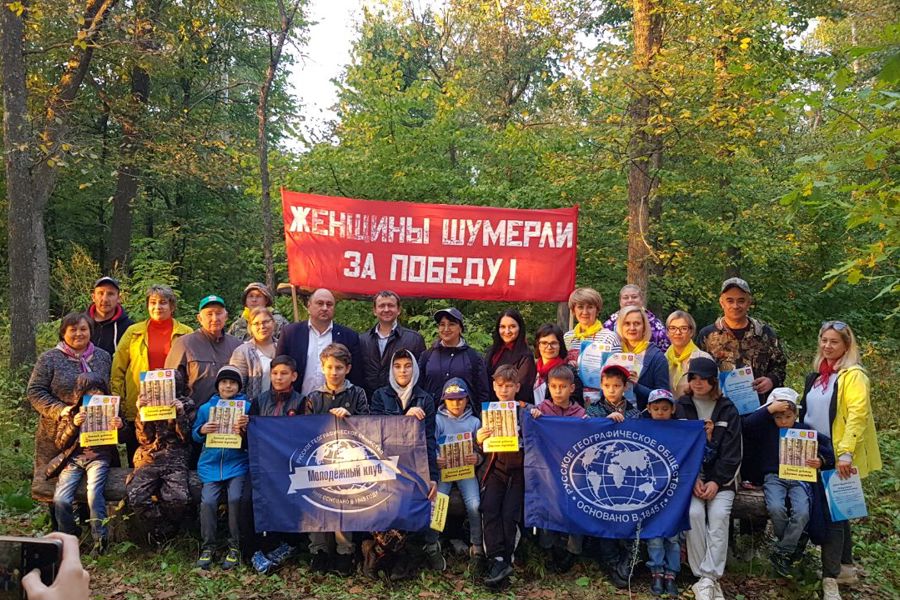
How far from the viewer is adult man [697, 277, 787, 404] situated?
5855 millimetres

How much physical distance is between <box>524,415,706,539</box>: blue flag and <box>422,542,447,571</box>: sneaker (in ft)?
2.60

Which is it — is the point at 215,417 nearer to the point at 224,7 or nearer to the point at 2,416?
the point at 2,416

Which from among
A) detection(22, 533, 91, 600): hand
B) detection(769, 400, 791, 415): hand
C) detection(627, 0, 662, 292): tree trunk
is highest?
detection(627, 0, 662, 292): tree trunk

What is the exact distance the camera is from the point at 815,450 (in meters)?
5.14

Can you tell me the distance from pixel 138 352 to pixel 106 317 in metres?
0.62

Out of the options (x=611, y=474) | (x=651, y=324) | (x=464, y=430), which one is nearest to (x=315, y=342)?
(x=464, y=430)

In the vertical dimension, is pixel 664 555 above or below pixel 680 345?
below

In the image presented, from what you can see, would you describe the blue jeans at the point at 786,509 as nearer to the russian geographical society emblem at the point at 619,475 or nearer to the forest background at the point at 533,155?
the russian geographical society emblem at the point at 619,475

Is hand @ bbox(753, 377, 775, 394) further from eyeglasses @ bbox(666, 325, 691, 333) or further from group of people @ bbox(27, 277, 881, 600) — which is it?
eyeglasses @ bbox(666, 325, 691, 333)

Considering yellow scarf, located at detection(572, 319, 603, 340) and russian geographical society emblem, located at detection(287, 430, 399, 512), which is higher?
yellow scarf, located at detection(572, 319, 603, 340)

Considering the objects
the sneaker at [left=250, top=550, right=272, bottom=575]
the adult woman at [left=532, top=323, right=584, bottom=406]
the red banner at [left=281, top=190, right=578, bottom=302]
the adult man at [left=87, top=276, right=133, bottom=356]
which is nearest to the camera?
the sneaker at [left=250, top=550, right=272, bottom=575]

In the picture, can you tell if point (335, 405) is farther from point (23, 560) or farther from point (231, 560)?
point (23, 560)

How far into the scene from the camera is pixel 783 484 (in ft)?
17.5

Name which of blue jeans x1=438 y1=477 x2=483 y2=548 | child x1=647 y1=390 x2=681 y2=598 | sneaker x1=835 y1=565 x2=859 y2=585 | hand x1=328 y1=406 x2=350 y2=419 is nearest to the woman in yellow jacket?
hand x1=328 y1=406 x2=350 y2=419
